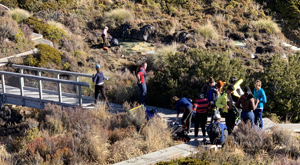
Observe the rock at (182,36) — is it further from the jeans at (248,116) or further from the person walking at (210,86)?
the jeans at (248,116)

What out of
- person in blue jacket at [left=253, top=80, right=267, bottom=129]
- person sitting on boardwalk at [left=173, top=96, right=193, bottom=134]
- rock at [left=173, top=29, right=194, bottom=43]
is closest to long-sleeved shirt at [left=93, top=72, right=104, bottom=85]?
person sitting on boardwalk at [left=173, top=96, right=193, bottom=134]

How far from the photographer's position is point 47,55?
16812mm

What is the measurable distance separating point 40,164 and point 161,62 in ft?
36.9

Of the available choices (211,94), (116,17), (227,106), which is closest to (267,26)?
(116,17)

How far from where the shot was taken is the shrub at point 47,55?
16406mm

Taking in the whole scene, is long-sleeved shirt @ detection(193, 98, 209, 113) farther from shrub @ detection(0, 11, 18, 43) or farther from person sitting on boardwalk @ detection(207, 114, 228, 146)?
shrub @ detection(0, 11, 18, 43)

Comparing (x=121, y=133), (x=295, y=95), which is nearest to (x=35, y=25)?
(x=121, y=133)

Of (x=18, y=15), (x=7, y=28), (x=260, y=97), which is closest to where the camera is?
(x=260, y=97)

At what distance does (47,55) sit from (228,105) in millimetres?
11867

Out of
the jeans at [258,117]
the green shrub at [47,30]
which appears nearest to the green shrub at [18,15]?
the green shrub at [47,30]

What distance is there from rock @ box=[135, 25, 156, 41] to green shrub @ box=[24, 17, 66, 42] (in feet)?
18.5

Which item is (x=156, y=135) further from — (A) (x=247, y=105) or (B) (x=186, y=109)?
(A) (x=247, y=105)

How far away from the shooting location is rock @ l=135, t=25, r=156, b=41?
77.3ft

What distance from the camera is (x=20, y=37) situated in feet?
62.2
